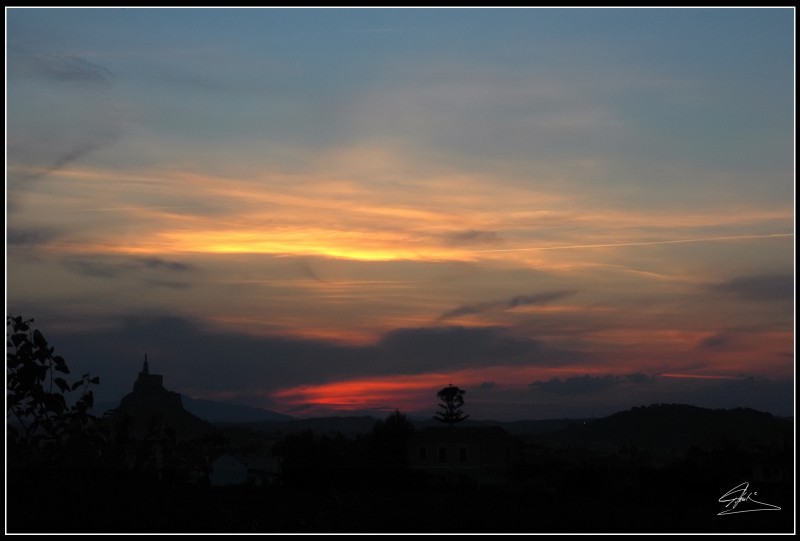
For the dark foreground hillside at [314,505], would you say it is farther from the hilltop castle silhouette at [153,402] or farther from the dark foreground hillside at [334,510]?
the hilltop castle silhouette at [153,402]

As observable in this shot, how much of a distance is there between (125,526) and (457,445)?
24.2 m

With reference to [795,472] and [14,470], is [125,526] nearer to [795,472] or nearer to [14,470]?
[14,470]

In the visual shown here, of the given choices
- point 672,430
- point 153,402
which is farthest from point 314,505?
point 672,430

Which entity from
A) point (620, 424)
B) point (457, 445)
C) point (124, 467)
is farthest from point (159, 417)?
point (620, 424)

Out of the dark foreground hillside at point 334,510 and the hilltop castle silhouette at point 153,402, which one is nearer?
the dark foreground hillside at point 334,510
